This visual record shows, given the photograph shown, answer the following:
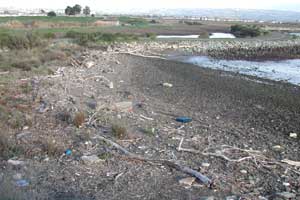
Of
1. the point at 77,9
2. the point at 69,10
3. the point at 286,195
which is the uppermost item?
the point at 286,195

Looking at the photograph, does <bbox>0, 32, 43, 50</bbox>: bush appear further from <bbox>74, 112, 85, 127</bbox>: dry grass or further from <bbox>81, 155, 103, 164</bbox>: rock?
<bbox>81, 155, 103, 164</bbox>: rock

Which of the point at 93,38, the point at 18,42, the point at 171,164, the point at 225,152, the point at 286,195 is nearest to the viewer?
the point at 286,195

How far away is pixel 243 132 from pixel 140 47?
102ft

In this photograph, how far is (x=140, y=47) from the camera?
42.2 meters

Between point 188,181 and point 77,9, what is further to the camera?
point 77,9

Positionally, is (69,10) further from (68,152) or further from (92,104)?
(68,152)

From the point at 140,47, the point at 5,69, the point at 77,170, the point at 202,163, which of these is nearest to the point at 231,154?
the point at 202,163

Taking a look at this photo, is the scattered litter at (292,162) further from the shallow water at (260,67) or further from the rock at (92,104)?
the shallow water at (260,67)

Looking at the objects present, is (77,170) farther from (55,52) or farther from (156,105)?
(55,52)

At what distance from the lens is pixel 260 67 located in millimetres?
30734

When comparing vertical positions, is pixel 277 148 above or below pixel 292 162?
below

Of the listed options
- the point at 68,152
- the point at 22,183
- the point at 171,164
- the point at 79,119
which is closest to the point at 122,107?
the point at 79,119

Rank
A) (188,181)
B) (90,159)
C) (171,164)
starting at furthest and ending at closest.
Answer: (90,159), (171,164), (188,181)

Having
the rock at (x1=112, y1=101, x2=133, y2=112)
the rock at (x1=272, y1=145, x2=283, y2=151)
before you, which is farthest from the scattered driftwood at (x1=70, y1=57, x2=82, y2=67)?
the rock at (x1=272, y1=145, x2=283, y2=151)
